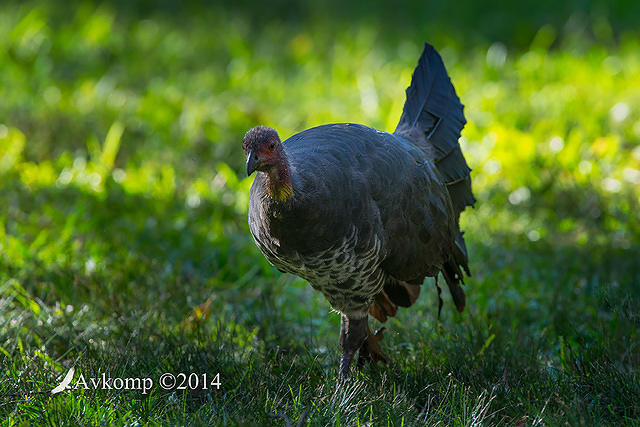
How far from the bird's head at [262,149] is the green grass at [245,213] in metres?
0.97

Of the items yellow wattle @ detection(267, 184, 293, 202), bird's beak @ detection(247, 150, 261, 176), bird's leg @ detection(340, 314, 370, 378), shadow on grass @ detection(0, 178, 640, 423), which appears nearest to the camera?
bird's beak @ detection(247, 150, 261, 176)

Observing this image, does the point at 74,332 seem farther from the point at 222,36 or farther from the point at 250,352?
the point at 222,36

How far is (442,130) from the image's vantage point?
400 cm

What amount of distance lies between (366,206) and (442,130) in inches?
41.8

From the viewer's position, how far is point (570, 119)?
20.7ft

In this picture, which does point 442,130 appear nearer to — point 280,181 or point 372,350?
point 372,350

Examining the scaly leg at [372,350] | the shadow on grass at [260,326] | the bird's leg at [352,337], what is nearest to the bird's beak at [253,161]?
the shadow on grass at [260,326]

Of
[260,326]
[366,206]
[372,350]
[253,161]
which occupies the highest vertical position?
[253,161]

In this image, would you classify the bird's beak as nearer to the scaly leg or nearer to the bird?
the bird

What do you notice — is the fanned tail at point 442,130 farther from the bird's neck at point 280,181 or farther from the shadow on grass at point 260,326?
the bird's neck at point 280,181

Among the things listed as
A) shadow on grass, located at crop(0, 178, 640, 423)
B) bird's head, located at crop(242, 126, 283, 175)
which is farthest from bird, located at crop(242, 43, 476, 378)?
shadow on grass, located at crop(0, 178, 640, 423)

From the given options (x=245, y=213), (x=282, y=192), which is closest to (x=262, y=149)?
(x=282, y=192)

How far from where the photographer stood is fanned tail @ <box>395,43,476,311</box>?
3.94m

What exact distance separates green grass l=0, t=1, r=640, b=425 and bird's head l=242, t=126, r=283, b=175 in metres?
0.97
